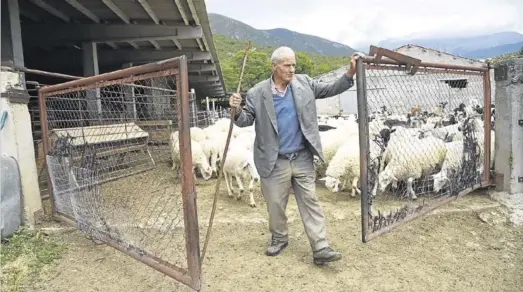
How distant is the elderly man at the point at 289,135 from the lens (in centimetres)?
332

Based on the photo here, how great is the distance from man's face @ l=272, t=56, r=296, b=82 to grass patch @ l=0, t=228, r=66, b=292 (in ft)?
8.89

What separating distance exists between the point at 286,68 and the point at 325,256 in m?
1.59

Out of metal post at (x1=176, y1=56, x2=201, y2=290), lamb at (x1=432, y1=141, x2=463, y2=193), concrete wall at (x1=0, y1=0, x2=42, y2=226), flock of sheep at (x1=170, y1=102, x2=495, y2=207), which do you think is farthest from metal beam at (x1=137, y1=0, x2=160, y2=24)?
lamb at (x1=432, y1=141, x2=463, y2=193)

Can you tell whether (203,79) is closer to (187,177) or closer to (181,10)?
(181,10)

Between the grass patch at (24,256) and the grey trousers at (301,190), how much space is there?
2.14 meters

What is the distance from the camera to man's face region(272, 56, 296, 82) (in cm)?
324

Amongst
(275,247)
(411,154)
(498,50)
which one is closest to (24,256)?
(275,247)

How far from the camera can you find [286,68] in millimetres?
3256

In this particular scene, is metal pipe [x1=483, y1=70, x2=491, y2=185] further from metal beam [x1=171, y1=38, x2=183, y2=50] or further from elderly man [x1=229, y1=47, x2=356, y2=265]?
metal beam [x1=171, y1=38, x2=183, y2=50]

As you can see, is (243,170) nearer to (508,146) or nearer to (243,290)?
(243,290)

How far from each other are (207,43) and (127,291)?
9609mm

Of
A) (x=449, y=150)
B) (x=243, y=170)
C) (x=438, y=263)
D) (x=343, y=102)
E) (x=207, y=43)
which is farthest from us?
(x=343, y=102)

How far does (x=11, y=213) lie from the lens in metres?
4.04

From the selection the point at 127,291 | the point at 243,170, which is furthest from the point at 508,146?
the point at 127,291
